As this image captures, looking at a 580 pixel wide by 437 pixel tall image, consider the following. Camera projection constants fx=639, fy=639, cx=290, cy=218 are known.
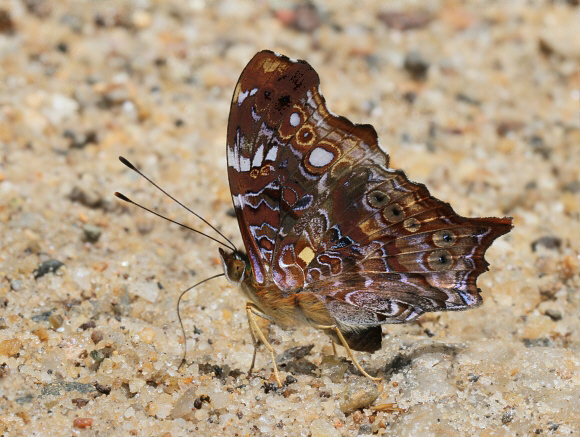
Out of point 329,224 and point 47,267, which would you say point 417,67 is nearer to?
point 329,224

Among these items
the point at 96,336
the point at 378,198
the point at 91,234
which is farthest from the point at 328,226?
the point at 91,234

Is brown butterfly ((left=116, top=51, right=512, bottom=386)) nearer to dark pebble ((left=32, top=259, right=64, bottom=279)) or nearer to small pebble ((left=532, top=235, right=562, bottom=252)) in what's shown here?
dark pebble ((left=32, top=259, right=64, bottom=279))

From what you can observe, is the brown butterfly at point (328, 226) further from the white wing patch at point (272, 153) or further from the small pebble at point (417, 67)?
the small pebble at point (417, 67)

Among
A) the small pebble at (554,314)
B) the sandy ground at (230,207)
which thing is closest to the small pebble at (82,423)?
the sandy ground at (230,207)

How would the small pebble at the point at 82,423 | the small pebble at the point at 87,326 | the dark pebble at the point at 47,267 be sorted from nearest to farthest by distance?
the small pebble at the point at 82,423 → the small pebble at the point at 87,326 → the dark pebble at the point at 47,267

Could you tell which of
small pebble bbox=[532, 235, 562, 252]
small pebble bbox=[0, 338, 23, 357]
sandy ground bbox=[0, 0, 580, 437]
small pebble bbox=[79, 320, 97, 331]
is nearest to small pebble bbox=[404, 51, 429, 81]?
sandy ground bbox=[0, 0, 580, 437]

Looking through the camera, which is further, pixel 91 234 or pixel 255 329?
pixel 91 234

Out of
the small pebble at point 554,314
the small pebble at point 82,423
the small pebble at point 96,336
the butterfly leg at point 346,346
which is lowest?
the small pebble at point 82,423
